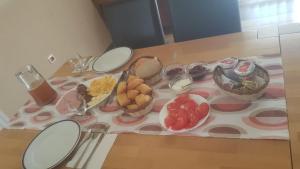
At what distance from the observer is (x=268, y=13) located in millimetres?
2830

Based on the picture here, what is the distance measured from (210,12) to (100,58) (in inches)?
24.9

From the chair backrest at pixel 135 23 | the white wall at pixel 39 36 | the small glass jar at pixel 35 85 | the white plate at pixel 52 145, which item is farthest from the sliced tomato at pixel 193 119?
the white wall at pixel 39 36

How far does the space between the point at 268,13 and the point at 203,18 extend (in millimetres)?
1766

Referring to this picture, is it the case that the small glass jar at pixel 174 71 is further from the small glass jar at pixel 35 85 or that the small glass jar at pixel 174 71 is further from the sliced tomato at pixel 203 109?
the small glass jar at pixel 35 85

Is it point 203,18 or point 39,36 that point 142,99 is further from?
point 39,36

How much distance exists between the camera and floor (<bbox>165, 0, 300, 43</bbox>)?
259 cm

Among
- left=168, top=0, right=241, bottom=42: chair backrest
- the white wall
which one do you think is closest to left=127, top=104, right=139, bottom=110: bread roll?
left=168, top=0, right=241, bottom=42: chair backrest

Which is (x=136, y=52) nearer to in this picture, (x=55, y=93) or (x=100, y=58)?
(x=100, y=58)

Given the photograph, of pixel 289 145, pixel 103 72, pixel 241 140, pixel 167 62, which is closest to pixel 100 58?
pixel 103 72

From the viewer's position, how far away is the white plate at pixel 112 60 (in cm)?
130

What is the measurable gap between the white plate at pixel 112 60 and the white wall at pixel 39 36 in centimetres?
86

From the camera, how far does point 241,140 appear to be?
0.71 m

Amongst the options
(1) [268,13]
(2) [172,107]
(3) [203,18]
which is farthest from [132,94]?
(1) [268,13]

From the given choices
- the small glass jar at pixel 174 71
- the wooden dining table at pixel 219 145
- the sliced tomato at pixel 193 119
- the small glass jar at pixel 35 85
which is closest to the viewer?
the wooden dining table at pixel 219 145
